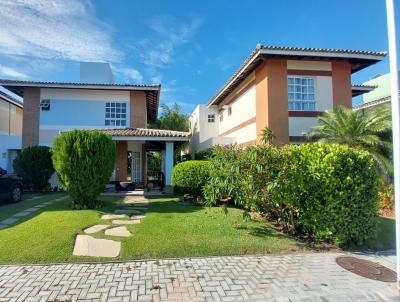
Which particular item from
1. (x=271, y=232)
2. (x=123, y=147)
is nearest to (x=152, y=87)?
(x=123, y=147)

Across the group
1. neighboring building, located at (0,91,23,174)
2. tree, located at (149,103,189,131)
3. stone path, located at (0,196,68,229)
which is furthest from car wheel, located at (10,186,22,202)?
tree, located at (149,103,189,131)

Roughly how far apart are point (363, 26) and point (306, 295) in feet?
34.7

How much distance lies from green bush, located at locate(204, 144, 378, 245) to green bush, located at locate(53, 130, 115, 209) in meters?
4.57

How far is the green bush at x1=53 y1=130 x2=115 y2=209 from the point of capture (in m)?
10.0

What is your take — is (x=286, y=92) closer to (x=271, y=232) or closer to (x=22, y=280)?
(x=271, y=232)

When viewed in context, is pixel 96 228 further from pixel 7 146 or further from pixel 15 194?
pixel 7 146

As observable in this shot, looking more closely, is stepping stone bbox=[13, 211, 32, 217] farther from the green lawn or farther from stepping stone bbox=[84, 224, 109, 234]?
stepping stone bbox=[84, 224, 109, 234]

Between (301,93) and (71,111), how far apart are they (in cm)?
1410

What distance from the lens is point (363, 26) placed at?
11219 millimetres

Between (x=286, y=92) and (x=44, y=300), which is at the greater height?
(x=286, y=92)

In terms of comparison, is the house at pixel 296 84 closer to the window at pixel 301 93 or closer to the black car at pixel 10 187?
the window at pixel 301 93

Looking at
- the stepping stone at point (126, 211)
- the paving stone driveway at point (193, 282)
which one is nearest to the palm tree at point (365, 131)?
the paving stone driveway at point (193, 282)

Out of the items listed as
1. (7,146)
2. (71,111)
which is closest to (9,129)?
(7,146)

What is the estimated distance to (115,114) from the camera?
1959 centimetres
